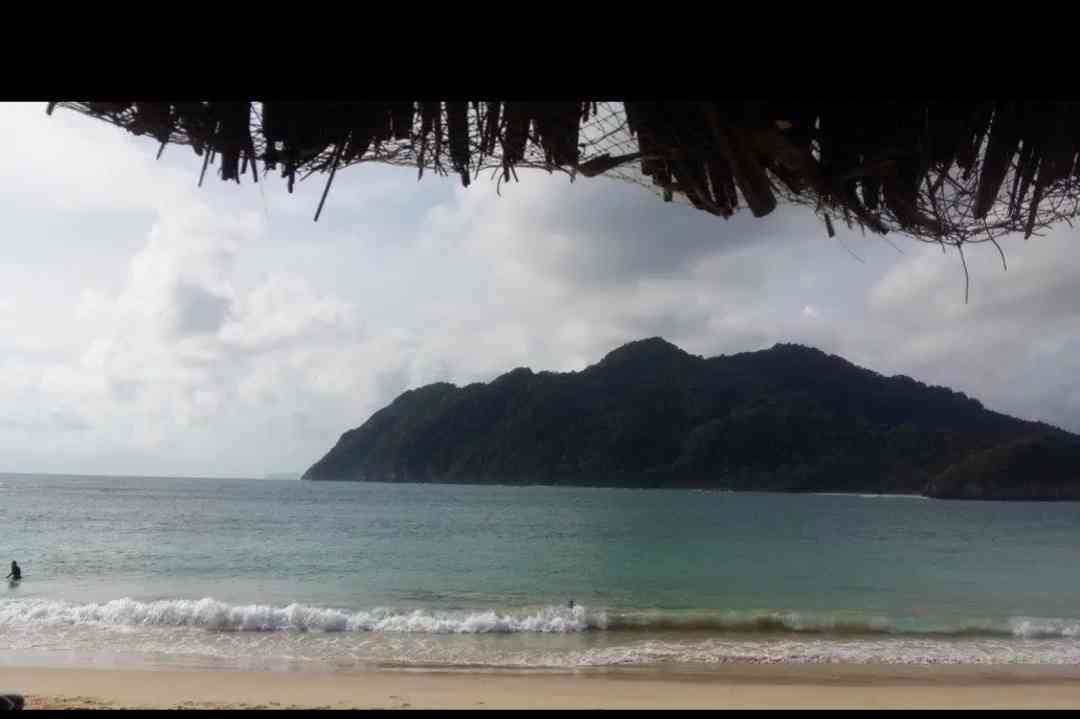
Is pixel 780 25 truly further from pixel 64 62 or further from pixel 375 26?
pixel 64 62

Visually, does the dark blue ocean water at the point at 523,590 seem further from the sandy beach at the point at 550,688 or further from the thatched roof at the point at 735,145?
the thatched roof at the point at 735,145

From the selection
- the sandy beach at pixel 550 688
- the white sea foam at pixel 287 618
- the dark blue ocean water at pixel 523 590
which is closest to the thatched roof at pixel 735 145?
the sandy beach at pixel 550 688

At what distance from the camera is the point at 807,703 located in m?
7.83

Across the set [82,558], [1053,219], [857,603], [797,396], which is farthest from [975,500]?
[1053,219]

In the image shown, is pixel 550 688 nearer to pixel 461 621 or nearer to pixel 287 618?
pixel 461 621

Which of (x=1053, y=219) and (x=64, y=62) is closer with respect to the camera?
(x=64, y=62)

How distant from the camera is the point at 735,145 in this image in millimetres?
1857

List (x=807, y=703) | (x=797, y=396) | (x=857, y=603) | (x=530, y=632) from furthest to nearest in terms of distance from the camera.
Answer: (x=797, y=396)
(x=857, y=603)
(x=530, y=632)
(x=807, y=703)

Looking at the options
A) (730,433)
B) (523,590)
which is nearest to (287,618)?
(523,590)

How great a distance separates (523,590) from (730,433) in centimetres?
6527

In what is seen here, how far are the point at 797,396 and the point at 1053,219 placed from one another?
7836 centimetres

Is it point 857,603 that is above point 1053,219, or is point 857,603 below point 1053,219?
below
